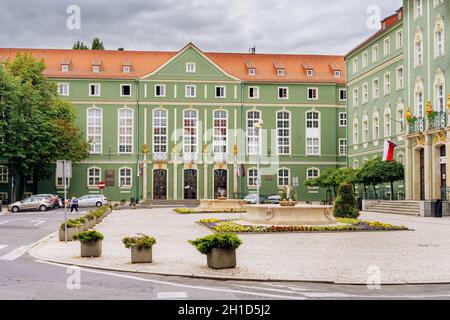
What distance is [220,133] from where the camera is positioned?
7706cm

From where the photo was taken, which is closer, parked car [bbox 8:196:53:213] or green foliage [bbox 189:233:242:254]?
green foliage [bbox 189:233:242:254]

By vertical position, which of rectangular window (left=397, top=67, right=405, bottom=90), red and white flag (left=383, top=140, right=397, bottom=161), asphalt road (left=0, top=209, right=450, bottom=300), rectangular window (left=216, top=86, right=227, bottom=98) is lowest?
asphalt road (left=0, top=209, right=450, bottom=300)

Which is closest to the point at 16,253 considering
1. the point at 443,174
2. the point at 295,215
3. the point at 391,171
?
the point at 295,215

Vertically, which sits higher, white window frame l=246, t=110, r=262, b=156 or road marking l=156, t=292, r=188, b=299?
white window frame l=246, t=110, r=262, b=156

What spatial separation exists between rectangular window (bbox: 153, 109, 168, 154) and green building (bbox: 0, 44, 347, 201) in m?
0.11

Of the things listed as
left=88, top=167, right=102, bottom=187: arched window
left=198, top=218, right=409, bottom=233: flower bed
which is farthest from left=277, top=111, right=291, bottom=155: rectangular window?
left=198, top=218, right=409, bottom=233: flower bed

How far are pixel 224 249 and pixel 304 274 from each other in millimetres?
1933

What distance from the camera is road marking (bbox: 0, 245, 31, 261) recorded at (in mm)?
17844

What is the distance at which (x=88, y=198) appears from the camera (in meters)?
64.1

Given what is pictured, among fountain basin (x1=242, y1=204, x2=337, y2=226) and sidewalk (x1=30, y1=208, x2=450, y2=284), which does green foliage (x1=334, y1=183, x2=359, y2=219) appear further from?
sidewalk (x1=30, y1=208, x2=450, y2=284)

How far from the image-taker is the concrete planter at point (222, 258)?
15000 mm

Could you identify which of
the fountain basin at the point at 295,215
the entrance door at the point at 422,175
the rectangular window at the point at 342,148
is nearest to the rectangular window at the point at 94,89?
the rectangular window at the point at 342,148
